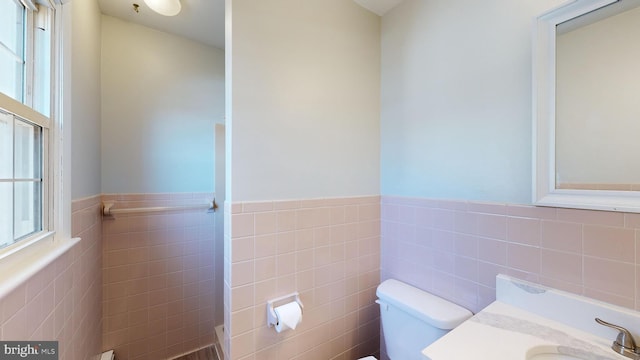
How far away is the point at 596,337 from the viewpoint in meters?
0.81

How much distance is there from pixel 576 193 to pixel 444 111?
667 mm

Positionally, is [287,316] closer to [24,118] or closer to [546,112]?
[24,118]

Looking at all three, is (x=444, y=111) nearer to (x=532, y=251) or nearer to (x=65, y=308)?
(x=532, y=251)

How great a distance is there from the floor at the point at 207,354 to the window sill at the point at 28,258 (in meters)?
1.48

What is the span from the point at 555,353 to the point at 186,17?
2635 millimetres

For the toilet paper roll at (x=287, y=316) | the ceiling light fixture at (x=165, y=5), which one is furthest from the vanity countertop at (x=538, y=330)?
the ceiling light fixture at (x=165, y=5)

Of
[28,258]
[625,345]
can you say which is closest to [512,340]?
[625,345]

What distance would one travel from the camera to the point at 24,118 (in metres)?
0.77

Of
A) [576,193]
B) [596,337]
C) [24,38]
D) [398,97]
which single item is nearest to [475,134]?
[576,193]

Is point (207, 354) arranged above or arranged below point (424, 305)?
below

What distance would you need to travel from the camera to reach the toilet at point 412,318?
1.10m

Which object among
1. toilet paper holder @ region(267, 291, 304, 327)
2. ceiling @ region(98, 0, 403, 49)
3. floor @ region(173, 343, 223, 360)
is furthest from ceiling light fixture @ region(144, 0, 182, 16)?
floor @ region(173, 343, 223, 360)

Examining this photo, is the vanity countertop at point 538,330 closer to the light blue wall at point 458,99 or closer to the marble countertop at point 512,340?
the marble countertop at point 512,340

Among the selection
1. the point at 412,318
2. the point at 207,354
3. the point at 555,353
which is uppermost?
the point at 555,353
